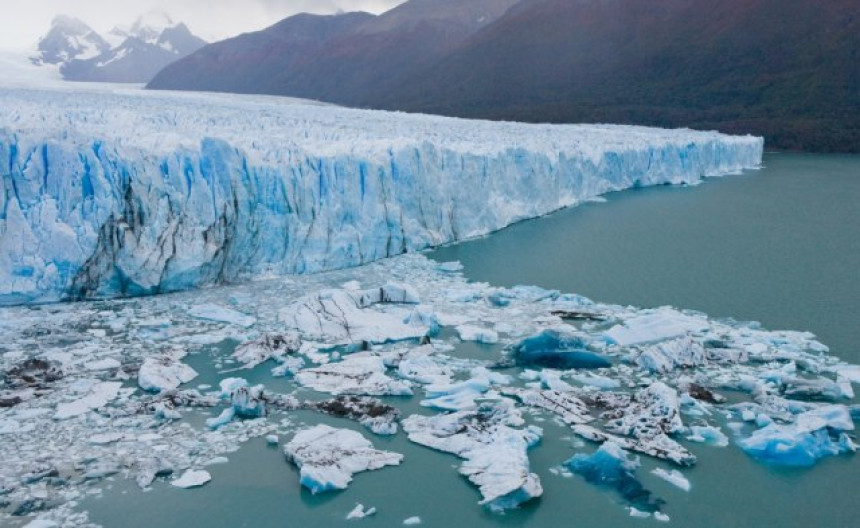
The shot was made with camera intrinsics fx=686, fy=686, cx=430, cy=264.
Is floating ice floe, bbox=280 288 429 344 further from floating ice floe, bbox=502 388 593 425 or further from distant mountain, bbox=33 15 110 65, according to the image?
distant mountain, bbox=33 15 110 65

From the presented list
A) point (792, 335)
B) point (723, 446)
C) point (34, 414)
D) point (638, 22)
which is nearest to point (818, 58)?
point (638, 22)

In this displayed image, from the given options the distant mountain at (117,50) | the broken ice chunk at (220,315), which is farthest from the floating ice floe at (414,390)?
the distant mountain at (117,50)

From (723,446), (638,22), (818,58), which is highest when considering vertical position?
(638,22)

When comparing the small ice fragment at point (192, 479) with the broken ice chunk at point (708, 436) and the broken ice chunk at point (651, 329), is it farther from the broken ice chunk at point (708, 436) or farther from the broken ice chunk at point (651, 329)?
the broken ice chunk at point (651, 329)

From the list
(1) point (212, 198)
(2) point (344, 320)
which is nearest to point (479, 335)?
(2) point (344, 320)

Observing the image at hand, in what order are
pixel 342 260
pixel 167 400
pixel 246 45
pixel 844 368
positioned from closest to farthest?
pixel 167 400 → pixel 844 368 → pixel 342 260 → pixel 246 45

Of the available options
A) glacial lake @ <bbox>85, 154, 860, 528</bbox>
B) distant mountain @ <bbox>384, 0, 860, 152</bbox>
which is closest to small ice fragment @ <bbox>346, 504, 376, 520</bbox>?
glacial lake @ <bbox>85, 154, 860, 528</bbox>

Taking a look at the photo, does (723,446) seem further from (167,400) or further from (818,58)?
(818,58)
